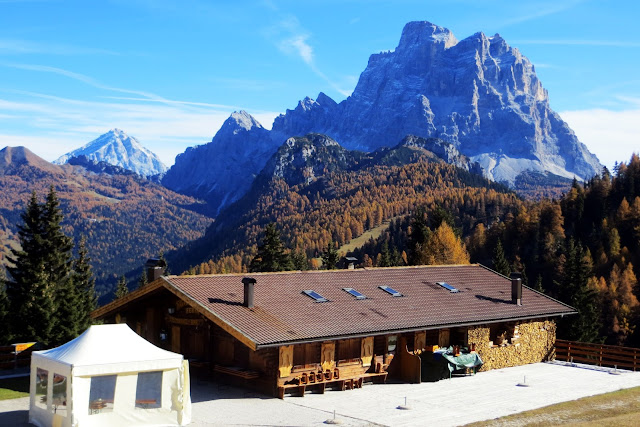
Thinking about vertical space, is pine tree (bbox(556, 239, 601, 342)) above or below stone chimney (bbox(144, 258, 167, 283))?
below

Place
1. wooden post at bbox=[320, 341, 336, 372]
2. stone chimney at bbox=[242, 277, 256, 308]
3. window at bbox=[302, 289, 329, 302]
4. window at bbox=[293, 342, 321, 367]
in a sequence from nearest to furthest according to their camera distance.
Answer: window at bbox=[293, 342, 321, 367] < wooden post at bbox=[320, 341, 336, 372] < stone chimney at bbox=[242, 277, 256, 308] < window at bbox=[302, 289, 329, 302]

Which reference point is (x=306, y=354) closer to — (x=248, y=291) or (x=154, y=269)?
(x=248, y=291)

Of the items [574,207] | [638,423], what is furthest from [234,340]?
[574,207]

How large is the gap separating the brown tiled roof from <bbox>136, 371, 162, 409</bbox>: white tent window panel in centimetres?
365

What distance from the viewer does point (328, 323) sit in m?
26.8

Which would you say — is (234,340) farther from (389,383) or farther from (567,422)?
(567,422)

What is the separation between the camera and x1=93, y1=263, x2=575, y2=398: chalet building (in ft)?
84.1

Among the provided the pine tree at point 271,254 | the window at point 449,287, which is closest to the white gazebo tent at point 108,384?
the window at point 449,287

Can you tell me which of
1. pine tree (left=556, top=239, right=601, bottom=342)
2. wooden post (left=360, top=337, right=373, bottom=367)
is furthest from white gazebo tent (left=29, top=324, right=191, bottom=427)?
pine tree (left=556, top=239, right=601, bottom=342)

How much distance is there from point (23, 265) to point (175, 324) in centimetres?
1182

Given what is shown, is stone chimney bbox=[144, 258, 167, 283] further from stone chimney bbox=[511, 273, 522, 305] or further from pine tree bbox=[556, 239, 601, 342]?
pine tree bbox=[556, 239, 601, 342]

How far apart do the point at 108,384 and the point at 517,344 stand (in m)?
20.8

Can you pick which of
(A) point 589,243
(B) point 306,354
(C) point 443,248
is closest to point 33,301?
(B) point 306,354

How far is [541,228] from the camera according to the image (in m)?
152
